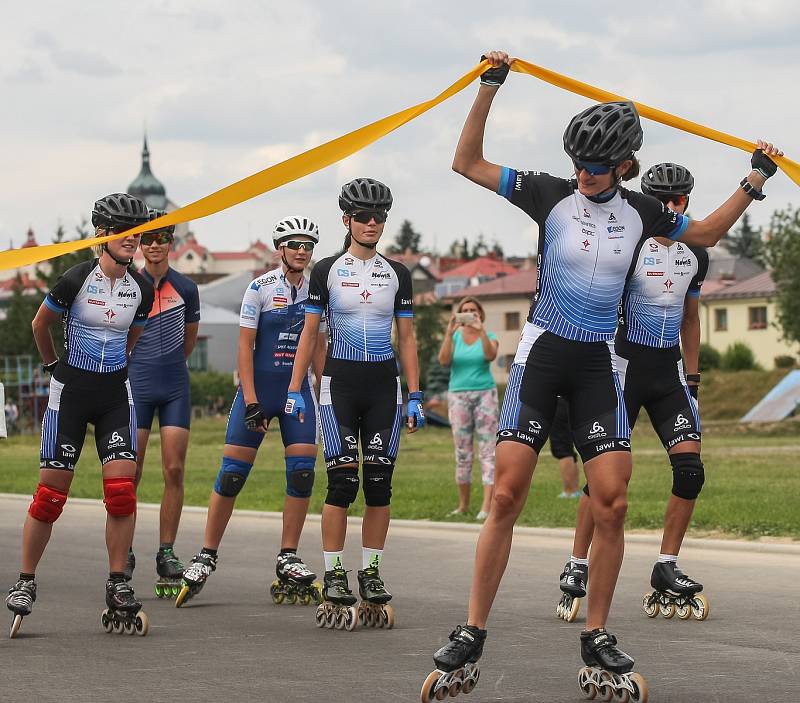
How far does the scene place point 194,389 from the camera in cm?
8731

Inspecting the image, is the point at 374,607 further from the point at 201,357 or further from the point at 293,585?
the point at 201,357

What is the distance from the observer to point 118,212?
29.2ft

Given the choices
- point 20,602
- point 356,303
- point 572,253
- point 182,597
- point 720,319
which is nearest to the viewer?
point 572,253

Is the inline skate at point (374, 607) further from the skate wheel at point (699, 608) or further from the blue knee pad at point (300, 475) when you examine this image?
the skate wheel at point (699, 608)

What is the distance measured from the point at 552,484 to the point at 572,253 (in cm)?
1444

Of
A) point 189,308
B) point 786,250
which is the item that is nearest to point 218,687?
point 189,308

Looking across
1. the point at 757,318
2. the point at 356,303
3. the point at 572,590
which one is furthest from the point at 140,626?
the point at 757,318

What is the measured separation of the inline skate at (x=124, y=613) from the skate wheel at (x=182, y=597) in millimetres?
1199

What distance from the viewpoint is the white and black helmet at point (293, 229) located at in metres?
10.2

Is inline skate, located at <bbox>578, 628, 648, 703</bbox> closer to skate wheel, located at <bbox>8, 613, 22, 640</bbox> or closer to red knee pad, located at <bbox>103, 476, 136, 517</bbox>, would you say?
red knee pad, located at <bbox>103, 476, 136, 517</bbox>

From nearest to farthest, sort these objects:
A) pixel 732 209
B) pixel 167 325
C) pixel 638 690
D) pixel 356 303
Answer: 1. pixel 638 690
2. pixel 732 209
3. pixel 356 303
4. pixel 167 325

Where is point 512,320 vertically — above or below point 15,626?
below

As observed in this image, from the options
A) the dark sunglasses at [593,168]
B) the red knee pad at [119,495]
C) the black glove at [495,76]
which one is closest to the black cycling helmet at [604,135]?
the dark sunglasses at [593,168]

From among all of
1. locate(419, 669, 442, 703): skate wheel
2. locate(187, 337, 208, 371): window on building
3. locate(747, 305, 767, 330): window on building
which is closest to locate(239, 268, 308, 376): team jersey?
locate(419, 669, 442, 703): skate wheel
